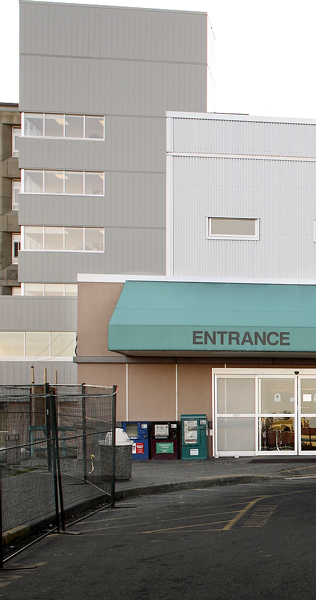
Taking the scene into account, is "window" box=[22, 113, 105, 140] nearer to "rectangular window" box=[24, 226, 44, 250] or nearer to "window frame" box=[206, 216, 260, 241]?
"rectangular window" box=[24, 226, 44, 250]

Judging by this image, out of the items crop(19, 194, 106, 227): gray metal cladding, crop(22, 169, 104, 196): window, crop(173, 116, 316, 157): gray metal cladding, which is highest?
crop(22, 169, 104, 196): window

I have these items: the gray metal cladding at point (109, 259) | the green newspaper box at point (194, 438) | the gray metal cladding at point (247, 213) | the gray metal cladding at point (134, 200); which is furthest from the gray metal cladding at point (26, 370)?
the green newspaper box at point (194, 438)

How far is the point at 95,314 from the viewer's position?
63.9 ft

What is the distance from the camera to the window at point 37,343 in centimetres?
4303

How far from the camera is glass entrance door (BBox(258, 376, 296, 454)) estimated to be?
19672mm

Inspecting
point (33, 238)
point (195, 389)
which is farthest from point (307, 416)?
point (33, 238)

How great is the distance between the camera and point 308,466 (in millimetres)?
17438

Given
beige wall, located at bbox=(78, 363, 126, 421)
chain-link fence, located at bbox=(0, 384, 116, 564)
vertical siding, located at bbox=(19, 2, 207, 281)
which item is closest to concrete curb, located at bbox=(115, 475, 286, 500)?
chain-link fence, located at bbox=(0, 384, 116, 564)

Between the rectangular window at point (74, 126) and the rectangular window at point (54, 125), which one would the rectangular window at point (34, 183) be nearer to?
the rectangular window at point (54, 125)

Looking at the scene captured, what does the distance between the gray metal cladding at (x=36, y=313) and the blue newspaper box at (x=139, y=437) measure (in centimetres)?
2409

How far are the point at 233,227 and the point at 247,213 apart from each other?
0.59 meters

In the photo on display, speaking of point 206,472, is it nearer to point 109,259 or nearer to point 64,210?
point 109,259

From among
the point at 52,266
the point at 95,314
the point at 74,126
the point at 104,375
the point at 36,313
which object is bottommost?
the point at 104,375

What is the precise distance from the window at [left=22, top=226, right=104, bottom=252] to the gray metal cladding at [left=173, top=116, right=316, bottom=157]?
22.7 m
